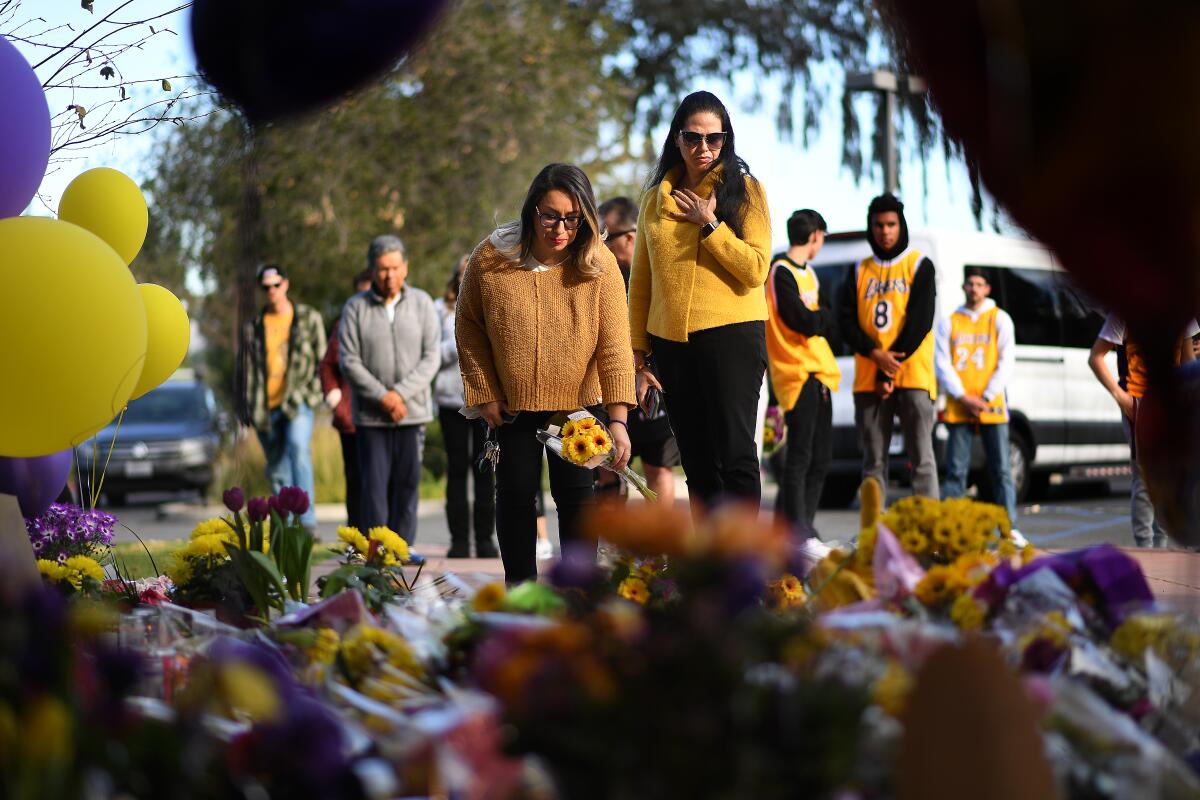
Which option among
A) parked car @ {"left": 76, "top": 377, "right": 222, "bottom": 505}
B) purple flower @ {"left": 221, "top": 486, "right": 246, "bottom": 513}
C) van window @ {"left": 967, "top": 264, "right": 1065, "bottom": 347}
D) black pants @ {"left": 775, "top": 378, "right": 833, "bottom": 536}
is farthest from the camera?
parked car @ {"left": 76, "top": 377, "right": 222, "bottom": 505}

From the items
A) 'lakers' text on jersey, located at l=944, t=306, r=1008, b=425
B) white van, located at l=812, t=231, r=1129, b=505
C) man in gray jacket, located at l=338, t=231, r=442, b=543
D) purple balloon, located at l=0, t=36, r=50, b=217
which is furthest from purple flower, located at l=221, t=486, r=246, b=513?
white van, located at l=812, t=231, r=1129, b=505

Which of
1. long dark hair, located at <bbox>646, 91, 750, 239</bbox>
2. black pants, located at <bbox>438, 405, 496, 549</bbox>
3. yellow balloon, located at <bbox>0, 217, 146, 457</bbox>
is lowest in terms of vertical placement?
black pants, located at <bbox>438, 405, 496, 549</bbox>

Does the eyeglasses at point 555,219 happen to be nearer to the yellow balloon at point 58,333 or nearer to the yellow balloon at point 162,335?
the yellow balloon at point 162,335

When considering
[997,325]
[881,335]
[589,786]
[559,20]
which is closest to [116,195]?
[589,786]

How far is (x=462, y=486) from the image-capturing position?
26.3ft

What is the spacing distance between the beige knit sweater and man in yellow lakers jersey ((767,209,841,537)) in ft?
8.35

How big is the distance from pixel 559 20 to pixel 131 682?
59.7ft

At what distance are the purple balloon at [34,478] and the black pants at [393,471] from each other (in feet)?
10.5

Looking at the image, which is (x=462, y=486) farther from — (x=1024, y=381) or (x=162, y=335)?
(x=1024, y=381)

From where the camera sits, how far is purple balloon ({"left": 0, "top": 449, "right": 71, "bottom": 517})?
3.67 m

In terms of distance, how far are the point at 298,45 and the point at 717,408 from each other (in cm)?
294

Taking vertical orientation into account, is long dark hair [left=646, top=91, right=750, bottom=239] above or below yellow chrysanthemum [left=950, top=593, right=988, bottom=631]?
above

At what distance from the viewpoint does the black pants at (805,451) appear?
7152 millimetres

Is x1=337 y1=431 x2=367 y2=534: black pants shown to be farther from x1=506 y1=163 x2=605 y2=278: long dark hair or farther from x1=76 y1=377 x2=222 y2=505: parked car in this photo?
x1=76 y1=377 x2=222 y2=505: parked car
